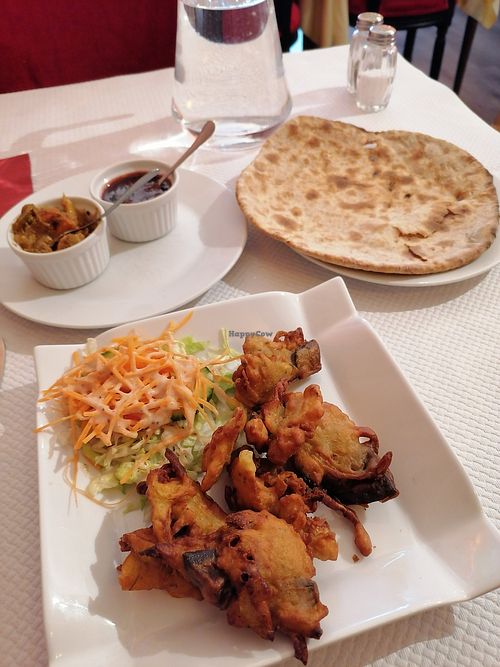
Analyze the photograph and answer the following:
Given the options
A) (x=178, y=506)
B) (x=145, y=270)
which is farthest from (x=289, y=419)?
(x=145, y=270)

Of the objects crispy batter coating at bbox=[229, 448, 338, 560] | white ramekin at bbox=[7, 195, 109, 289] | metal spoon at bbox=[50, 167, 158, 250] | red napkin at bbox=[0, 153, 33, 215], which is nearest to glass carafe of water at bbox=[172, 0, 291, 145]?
metal spoon at bbox=[50, 167, 158, 250]

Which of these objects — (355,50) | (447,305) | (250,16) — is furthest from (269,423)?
(355,50)

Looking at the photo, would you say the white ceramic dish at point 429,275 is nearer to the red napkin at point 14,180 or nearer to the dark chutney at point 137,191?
the dark chutney at point 137,191

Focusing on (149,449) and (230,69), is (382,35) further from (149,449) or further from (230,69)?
(149,449)

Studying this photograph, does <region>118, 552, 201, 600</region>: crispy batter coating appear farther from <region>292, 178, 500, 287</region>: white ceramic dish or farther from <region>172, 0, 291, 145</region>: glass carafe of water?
<region>172, 0, 291, 145</region>: glass carafe of water

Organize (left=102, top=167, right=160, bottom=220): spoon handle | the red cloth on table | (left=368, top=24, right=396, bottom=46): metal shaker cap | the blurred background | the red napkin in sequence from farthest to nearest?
1. the red cloth on table
2. the blurred background
3. (left=368, top=24, right=396, bottom=46): metal shaker cap
4. the red napkin
5. (left=102, top=167, right=160, bottom=220): spoon handle

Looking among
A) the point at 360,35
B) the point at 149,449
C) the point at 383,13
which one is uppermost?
the point at 360,35

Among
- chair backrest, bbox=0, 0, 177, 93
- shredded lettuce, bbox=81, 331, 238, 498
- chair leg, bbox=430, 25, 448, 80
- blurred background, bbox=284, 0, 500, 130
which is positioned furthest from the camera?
chair leg, bbox=430, 25, 448, 80
